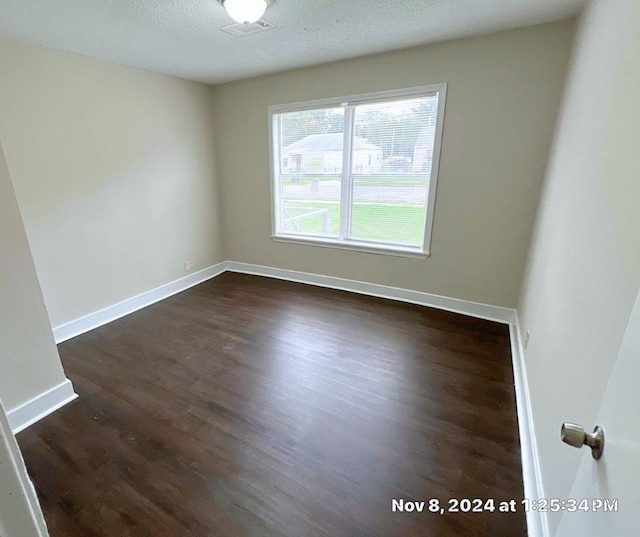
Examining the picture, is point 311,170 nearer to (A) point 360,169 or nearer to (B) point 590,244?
(A) point 360,169

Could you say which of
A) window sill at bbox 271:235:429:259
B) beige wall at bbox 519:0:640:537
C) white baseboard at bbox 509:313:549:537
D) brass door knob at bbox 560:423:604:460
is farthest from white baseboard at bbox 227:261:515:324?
brass door knob at bbox 560:423:604:460

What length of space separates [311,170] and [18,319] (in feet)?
9.65

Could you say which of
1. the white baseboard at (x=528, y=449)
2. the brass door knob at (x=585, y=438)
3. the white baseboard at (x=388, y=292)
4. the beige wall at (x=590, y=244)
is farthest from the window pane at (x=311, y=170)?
the brass door knob at (x=585, y=438)

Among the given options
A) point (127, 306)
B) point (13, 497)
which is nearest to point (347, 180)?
point (127, 306)

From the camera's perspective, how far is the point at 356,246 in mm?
3662

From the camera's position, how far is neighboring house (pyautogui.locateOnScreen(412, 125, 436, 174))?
3025mm

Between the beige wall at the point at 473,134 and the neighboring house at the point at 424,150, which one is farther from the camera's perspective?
the neighboring house at the point at 424,150

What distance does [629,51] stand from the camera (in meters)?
1.11

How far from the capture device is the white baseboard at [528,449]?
1.29m

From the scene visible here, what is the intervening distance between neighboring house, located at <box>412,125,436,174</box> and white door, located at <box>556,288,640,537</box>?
9.13 ft

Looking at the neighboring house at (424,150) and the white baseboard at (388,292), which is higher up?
the neighboring house at (424,150)

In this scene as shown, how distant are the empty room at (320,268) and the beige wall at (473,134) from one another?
19 millimetres

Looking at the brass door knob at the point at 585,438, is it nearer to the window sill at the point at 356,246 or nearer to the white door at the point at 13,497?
the white door at the point at 13,497

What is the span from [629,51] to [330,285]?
125 inches
